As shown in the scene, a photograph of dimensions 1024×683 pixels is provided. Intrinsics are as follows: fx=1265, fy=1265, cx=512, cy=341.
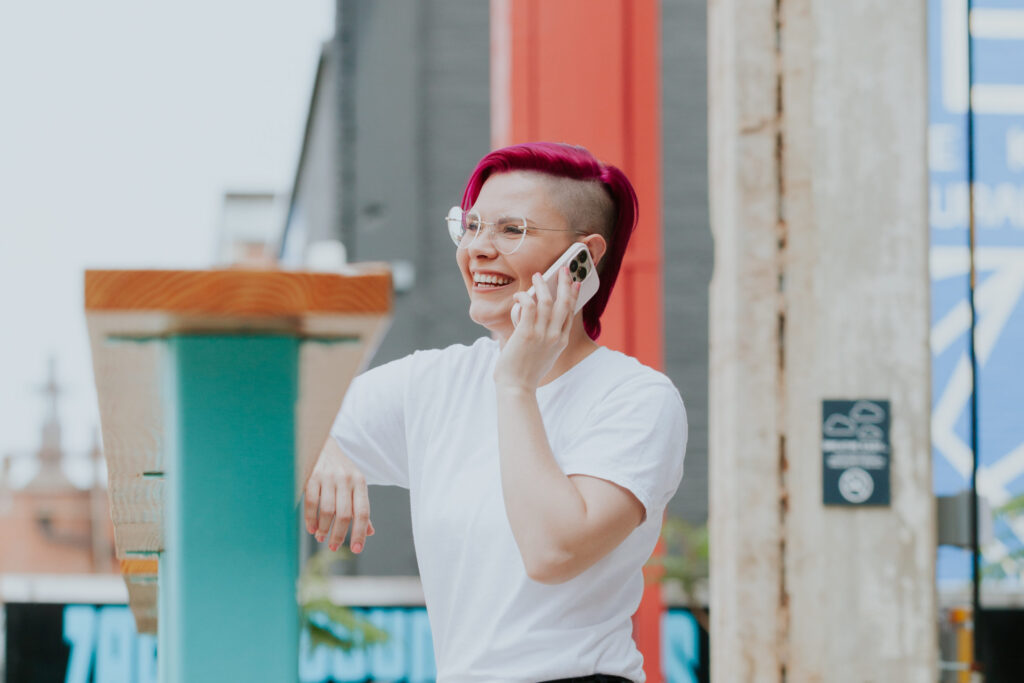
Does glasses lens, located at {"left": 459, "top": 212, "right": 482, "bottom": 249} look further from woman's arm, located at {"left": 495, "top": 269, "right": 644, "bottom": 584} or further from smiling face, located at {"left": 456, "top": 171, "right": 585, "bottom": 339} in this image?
woman's arm, located at {"left": 495, "top": 269, "right": 644, "bottom": 584}

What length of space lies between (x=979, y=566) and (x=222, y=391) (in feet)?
9.30

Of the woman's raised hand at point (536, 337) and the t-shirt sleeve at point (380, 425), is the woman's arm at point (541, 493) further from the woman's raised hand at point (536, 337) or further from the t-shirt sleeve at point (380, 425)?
the t-shirt sleeve at point (380, 425)

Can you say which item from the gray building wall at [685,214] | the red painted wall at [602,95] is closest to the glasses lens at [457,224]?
the red painted wall at [602,95]

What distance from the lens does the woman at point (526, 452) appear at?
1074 millimetres

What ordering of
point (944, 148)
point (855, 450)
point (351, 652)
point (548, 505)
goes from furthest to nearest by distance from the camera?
point (351, 652) < point (944, 148) < point (855, 450) < point (548, 505)

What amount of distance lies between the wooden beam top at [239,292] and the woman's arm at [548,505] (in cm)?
42

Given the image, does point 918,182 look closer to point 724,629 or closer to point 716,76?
point 716,76

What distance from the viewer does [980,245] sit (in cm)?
335

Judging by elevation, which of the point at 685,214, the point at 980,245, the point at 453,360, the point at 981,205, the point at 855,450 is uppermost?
the point at 685,214

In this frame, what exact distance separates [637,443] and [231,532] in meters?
0.44

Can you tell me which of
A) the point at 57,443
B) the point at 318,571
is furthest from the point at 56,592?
the point at 57,443

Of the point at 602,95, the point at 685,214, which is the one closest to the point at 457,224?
the point at 602,95

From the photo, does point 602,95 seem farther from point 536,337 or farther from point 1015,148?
point 536,337

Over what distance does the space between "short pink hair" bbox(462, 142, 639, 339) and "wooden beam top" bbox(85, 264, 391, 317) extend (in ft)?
2.02
